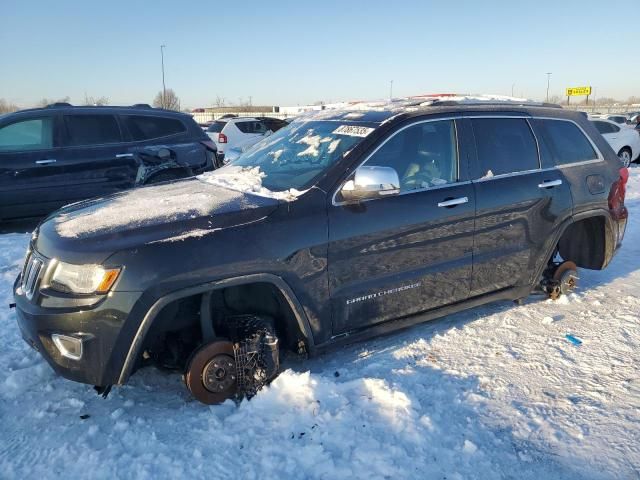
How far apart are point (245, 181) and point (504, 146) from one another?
6.83 feet

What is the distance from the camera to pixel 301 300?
10.2 feet

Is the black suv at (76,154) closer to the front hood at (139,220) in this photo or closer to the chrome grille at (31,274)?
the front hood at (139,220)

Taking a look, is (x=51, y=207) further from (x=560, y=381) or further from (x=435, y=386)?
(x=560, y=381)

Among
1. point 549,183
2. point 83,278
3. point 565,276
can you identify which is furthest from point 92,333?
point 565,276

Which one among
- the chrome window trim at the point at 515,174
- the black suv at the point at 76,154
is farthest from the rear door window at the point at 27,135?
the chrome window trim at the point at 515,174

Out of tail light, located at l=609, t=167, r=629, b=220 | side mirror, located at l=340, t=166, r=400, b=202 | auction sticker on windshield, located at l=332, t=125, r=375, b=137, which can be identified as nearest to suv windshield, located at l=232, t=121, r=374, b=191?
auction sticker on windshield, located at l=332, t=125, r=375, b=137

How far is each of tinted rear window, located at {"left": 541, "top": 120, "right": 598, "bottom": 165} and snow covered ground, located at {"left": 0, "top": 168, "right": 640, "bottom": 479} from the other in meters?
1.54

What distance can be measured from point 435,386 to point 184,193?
2100 millimetres

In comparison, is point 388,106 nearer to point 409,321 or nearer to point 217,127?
point 409,321

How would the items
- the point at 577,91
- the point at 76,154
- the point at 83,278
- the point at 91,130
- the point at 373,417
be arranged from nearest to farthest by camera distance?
1. the point at 83,278
2. the point at 373,417
3. the point at 76,154
4. the point at 91,130
5. the point at 577,91

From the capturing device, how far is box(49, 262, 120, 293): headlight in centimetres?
265

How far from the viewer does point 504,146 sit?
13.6 ft

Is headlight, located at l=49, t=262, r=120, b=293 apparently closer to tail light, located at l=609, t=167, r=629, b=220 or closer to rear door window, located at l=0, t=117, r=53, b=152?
tail light, located at l=609, t=167, r=629, b=220

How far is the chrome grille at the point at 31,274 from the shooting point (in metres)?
2.87
